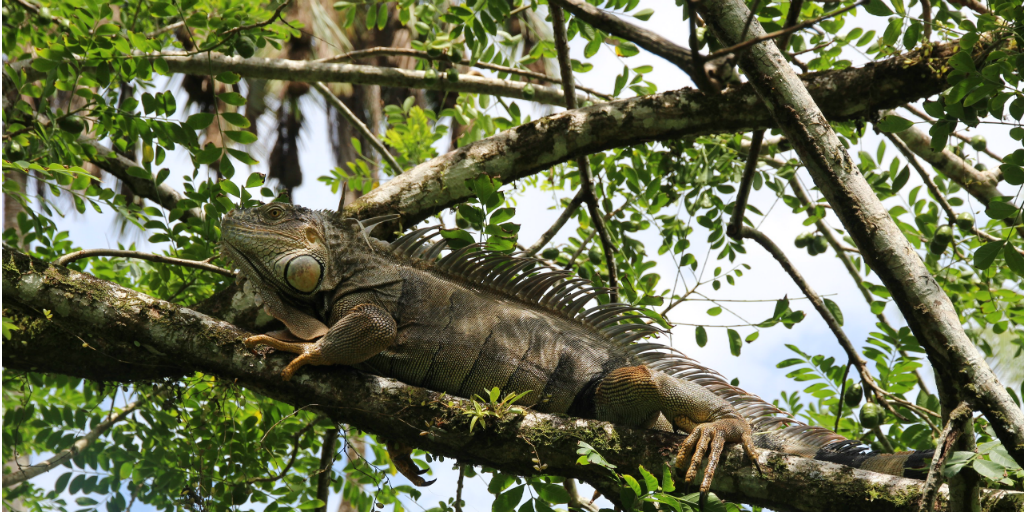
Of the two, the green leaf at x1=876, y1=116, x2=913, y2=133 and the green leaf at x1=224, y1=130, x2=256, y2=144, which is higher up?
the green leaf at x1=224, y1=130, x2=256, y2=144

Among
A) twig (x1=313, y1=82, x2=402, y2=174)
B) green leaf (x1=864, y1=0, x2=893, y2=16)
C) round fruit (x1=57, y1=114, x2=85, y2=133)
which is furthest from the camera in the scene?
twig (x1=313, y1=82, x2=402, y2=174)

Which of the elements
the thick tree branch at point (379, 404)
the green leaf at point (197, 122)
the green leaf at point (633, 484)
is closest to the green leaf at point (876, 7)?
the thick tree branch at point (379, 404)

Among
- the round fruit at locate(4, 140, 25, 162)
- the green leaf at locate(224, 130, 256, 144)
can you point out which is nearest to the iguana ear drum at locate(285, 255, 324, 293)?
the green leaf at locate(224, 130, 256, 144)

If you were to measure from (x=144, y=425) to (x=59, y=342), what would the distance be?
1.34 m

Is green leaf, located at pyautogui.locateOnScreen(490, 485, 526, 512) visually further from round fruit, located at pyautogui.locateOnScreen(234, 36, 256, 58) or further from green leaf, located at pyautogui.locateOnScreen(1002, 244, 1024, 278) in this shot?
round fruit, located at pyautogui.locateOnScreen(234, 36, 256, 58)

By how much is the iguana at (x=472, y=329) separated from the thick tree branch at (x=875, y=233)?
34.3 inches

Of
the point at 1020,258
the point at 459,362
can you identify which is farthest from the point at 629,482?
the point at 1020,258

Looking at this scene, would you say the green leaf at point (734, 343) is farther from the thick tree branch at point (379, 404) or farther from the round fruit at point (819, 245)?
the thick tree branch at point (379, 404)

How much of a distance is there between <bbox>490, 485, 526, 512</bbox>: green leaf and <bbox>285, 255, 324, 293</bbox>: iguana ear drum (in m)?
1.81

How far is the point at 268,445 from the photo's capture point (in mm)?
5160

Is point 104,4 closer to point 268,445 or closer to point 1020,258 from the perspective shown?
point 268,445

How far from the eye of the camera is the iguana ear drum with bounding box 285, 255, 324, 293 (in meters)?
4.36

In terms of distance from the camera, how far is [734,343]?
553cm

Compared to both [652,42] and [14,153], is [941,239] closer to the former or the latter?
[652,42]
